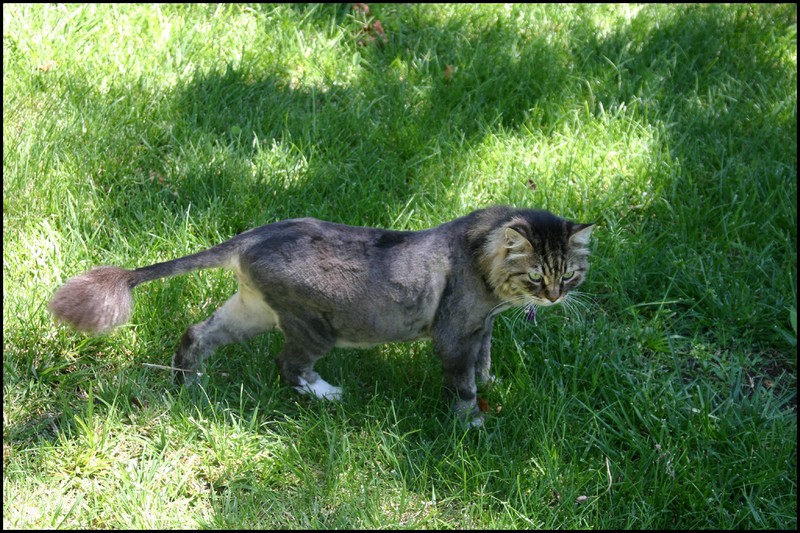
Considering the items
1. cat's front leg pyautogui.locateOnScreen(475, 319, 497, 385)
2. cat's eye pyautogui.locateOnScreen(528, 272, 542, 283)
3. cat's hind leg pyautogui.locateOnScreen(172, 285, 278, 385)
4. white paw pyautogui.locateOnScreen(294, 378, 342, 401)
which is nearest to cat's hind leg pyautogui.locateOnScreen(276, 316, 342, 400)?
white paw pyautogui.locateOnScreen(294, 378, 342, 401)

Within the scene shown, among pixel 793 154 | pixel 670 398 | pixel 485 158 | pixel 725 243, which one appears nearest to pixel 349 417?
pixel 670 398

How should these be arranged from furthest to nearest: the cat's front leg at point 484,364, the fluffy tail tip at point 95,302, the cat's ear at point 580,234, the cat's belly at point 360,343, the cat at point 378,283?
1. the cat's front leg at point 484,364
2. the cat's belly at point 360,343
3. the cat's ear at point 580,234
4. the cat at point 378,283
5. the fluffy tail tip at point 95,302

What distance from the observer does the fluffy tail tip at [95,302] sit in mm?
3414

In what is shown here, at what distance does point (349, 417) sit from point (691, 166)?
2.59 metres

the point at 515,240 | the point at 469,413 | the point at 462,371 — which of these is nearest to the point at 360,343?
the point at 462,371

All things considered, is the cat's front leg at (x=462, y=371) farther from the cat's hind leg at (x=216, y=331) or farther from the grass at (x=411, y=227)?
the cat's hind leg at (x=216, y=331)

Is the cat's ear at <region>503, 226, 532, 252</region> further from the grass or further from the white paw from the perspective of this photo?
the white paw

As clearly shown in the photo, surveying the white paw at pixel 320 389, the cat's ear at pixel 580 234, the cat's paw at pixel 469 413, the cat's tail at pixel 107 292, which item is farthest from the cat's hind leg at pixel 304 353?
the cat's ear at pixel 580 234

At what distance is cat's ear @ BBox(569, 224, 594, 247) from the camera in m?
3.70

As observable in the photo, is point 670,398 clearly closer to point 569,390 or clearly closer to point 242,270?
point 569,390

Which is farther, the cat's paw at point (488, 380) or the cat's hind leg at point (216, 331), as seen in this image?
the cat's paw at point (488, 380)

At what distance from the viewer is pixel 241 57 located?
5.43m

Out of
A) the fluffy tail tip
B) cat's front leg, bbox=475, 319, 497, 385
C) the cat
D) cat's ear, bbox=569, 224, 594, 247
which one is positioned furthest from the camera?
cat's front leg, bbox=475, 319, 497, 385

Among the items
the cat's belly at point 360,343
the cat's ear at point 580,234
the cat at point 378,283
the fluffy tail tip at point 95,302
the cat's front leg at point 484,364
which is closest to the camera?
the fluffy tail tip at point 95,302
